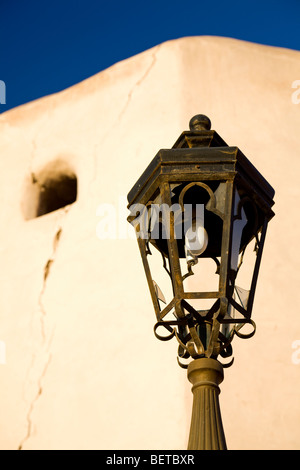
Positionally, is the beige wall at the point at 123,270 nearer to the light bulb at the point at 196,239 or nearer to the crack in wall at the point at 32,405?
the crack in wall at the point at 32,405

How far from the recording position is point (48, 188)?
5.50 metres

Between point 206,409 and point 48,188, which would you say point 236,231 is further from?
point 48,188

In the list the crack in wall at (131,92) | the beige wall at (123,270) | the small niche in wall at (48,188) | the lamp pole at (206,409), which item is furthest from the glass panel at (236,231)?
the small niche in wall at (48,188)

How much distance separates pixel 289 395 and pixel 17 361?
1679 millimetres

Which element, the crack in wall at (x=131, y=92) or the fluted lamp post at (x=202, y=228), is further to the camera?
the crack in wall at (x=131, y=92)

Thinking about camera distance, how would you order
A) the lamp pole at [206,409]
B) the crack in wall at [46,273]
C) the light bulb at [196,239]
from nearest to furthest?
the lamp pole at [206,409] → the light bulb at [196,239] → the crack in wall at [46,273]

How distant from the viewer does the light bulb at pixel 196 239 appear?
196 centimetres

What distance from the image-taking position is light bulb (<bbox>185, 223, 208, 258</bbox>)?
6.43 ft

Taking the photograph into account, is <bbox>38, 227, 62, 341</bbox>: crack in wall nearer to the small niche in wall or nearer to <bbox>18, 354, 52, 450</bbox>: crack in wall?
<bbox>18, 354, 52, 450</bbox>: crack in wall

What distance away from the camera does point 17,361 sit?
4.59 meters

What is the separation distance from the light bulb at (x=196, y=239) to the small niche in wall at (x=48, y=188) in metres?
3.37

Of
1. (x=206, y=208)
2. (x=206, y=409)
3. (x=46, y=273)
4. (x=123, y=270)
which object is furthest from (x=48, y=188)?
(x=206, y=409)
